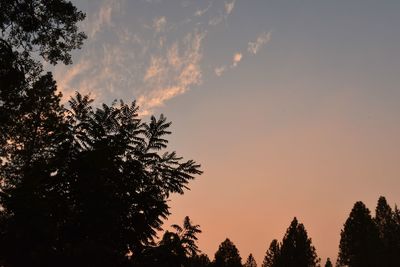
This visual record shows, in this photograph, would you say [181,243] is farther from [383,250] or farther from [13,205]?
[383,250]

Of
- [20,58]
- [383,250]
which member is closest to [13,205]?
[20,58]

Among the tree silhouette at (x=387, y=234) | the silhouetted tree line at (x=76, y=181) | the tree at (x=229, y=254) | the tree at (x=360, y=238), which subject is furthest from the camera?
the tree at (x=229, y=254)

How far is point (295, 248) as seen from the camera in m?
75.1

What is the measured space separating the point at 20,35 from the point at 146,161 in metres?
7.27

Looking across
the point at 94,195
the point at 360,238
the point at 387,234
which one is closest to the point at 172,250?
the point at 94,195

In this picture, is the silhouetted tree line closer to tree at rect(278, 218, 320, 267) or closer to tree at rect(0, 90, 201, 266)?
tree at rect(0, 90, 201, 266)

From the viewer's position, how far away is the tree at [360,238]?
214 ft

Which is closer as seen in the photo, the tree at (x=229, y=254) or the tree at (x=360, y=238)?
the tree at (x=360, y=238)

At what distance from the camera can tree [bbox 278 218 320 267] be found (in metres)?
74.0

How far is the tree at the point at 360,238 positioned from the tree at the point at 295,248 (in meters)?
6.87

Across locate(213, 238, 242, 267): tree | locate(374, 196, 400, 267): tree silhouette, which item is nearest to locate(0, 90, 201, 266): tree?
locate(374, 196, 400, 267): tree silhouette

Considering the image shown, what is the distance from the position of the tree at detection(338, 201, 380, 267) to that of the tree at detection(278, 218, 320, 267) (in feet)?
22.5

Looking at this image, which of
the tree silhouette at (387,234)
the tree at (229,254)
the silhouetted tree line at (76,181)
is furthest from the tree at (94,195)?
the tree at (229,254)

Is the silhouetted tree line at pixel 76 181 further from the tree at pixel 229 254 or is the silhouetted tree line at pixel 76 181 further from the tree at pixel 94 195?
the tree at pixel 229 254
